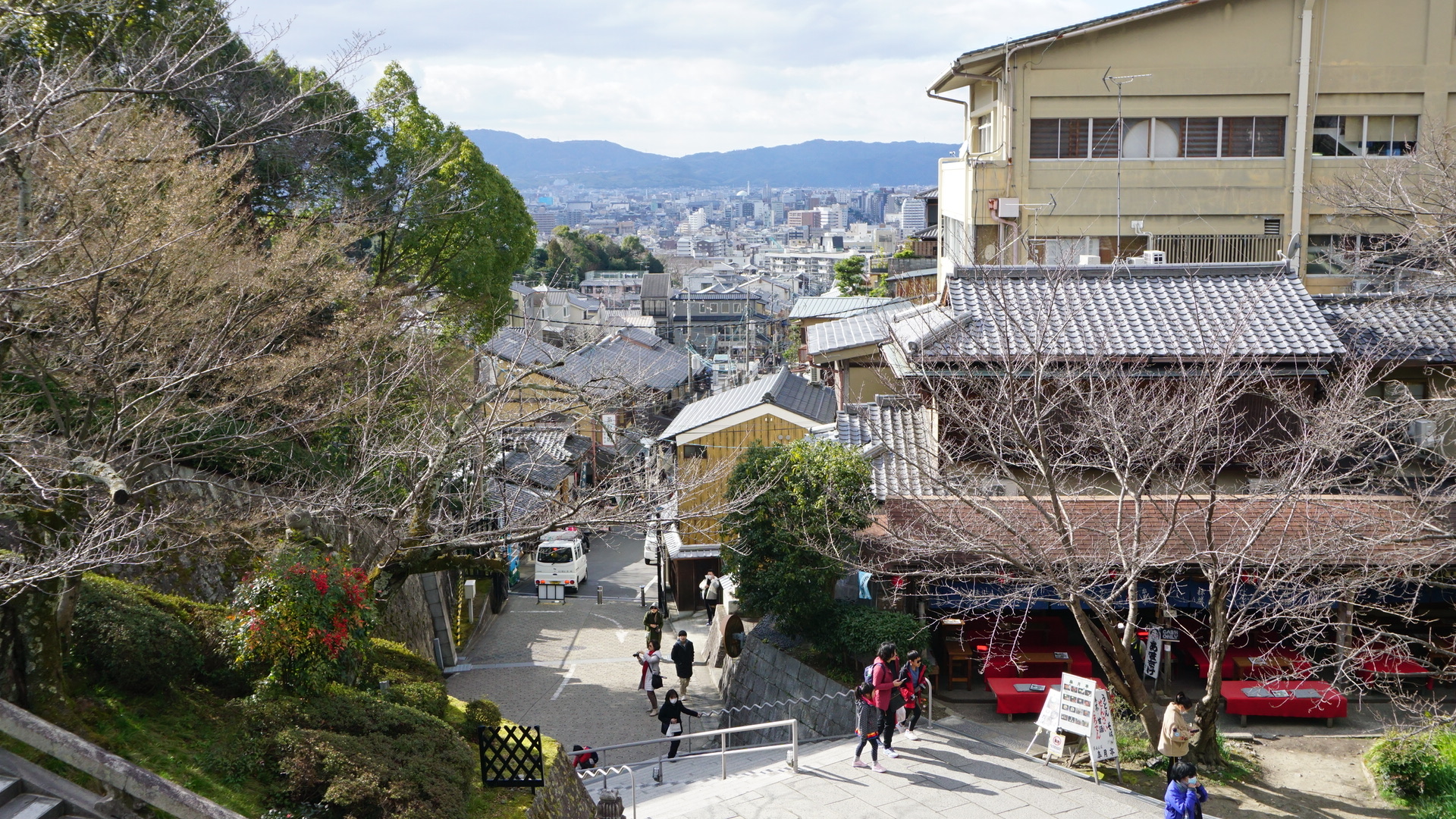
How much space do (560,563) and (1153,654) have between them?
18183mm

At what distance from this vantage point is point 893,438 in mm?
18750

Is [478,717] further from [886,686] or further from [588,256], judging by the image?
[588,256]

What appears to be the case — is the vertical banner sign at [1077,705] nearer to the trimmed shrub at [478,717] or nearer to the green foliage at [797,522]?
the green foliage at [797,522]

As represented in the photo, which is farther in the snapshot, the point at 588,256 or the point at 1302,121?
the point at 588,256

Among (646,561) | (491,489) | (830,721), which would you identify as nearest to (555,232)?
(646,561)

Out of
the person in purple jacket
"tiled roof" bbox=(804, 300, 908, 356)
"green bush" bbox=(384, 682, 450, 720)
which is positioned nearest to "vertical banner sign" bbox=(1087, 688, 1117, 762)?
the person in purple jacket

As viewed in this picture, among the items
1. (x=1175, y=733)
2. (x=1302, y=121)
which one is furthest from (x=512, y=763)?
(x=1302, y=121)

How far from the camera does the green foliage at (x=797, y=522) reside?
15891 mm

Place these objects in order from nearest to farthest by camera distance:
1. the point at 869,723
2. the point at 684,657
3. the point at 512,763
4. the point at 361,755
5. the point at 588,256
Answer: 1. the point at 361,755
2. the point at 512,763
3. the point at 869,723
4. the point at 684,657
5. the point at 588,256

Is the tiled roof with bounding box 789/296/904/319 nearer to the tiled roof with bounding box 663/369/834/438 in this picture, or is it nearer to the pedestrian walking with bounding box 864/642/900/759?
the tiled roof with bounding box 663/369/834/438

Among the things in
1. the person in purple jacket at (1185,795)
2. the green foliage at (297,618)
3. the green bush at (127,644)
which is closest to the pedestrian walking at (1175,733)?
the person in purple jacket at (1185,795)

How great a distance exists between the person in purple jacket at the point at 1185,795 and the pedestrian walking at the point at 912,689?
3401mm

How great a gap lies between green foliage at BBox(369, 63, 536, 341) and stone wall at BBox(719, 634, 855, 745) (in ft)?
38.3

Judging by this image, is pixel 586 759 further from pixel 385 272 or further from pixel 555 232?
pixel 555 232
